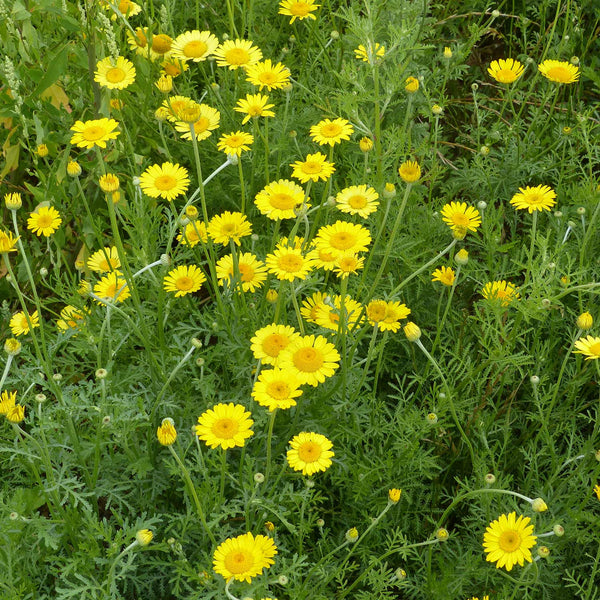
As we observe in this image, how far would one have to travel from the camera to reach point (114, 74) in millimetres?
2365

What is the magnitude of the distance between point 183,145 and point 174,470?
1.40m

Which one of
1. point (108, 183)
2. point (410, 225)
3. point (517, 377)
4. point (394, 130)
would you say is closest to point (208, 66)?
point (394, 130)

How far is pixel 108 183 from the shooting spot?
183 cm

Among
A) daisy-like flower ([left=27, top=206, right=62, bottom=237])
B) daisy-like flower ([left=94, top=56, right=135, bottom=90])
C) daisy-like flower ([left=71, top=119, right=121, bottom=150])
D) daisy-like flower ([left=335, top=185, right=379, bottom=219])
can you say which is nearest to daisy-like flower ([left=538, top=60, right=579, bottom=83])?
daisy-like flower ([left=335, top=185, right=379, bottom=219])

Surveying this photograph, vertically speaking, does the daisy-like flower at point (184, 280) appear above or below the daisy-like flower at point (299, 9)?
below

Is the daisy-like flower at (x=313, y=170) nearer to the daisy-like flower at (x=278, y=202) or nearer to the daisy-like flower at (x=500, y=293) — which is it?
the daisy-like flower at (x=278, y=202)

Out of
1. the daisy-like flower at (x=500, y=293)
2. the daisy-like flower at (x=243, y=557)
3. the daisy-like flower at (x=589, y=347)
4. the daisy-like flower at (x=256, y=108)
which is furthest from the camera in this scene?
the daisy-like flower at (x=256, y=108)

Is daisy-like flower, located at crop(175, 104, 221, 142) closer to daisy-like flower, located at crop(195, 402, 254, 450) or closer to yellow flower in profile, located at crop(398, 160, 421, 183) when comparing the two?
yellow flower in profile, located at crop(398, 160, 421, 183)

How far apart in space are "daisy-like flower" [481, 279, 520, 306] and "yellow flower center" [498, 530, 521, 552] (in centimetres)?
61

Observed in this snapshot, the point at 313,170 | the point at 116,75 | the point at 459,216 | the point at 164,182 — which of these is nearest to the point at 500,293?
the point at 459,216

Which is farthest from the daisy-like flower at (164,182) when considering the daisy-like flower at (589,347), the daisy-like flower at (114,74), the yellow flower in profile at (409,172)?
the daisy-like flower at (589,347)

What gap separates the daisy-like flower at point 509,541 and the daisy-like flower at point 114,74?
1658 millimetres

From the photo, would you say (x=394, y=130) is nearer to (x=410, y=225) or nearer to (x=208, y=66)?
(x=410, y=225)

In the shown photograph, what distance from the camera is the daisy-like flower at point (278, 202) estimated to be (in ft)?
6.75
